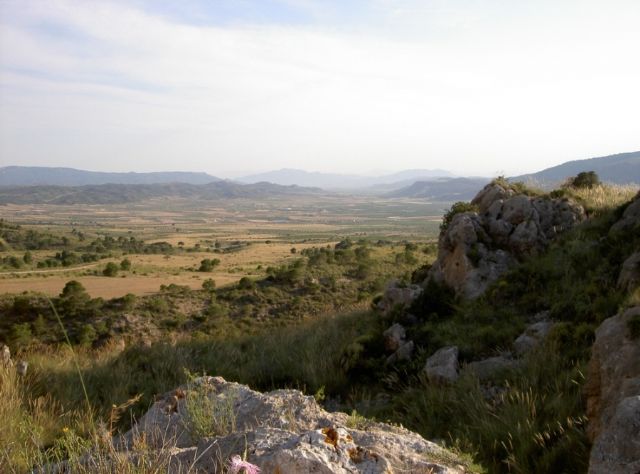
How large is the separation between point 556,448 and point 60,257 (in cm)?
7355

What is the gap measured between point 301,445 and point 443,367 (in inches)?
205

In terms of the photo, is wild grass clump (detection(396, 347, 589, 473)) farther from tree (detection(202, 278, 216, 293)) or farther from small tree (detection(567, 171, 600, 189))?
tree (detection(202, 278, 216, 293))

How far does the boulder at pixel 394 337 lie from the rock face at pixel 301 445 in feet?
18.5

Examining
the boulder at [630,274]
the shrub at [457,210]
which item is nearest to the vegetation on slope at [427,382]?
the boulder at [630,274]

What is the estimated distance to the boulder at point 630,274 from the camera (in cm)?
813

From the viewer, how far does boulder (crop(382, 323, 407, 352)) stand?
10016 millimetres

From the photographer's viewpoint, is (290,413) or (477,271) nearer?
(290,413)

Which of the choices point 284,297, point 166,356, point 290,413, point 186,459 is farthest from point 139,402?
point 284,297

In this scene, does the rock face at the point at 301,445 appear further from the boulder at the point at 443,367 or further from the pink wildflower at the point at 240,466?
the boulder at the point at 443,367

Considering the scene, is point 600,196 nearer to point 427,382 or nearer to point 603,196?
point 603,196

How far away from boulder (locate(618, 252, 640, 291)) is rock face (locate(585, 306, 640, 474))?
368 centimetres

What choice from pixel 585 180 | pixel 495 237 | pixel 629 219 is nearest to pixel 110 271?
pixel 495 237

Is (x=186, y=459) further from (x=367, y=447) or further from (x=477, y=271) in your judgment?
(x=477, y=271)

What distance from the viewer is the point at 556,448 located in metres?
4.30
